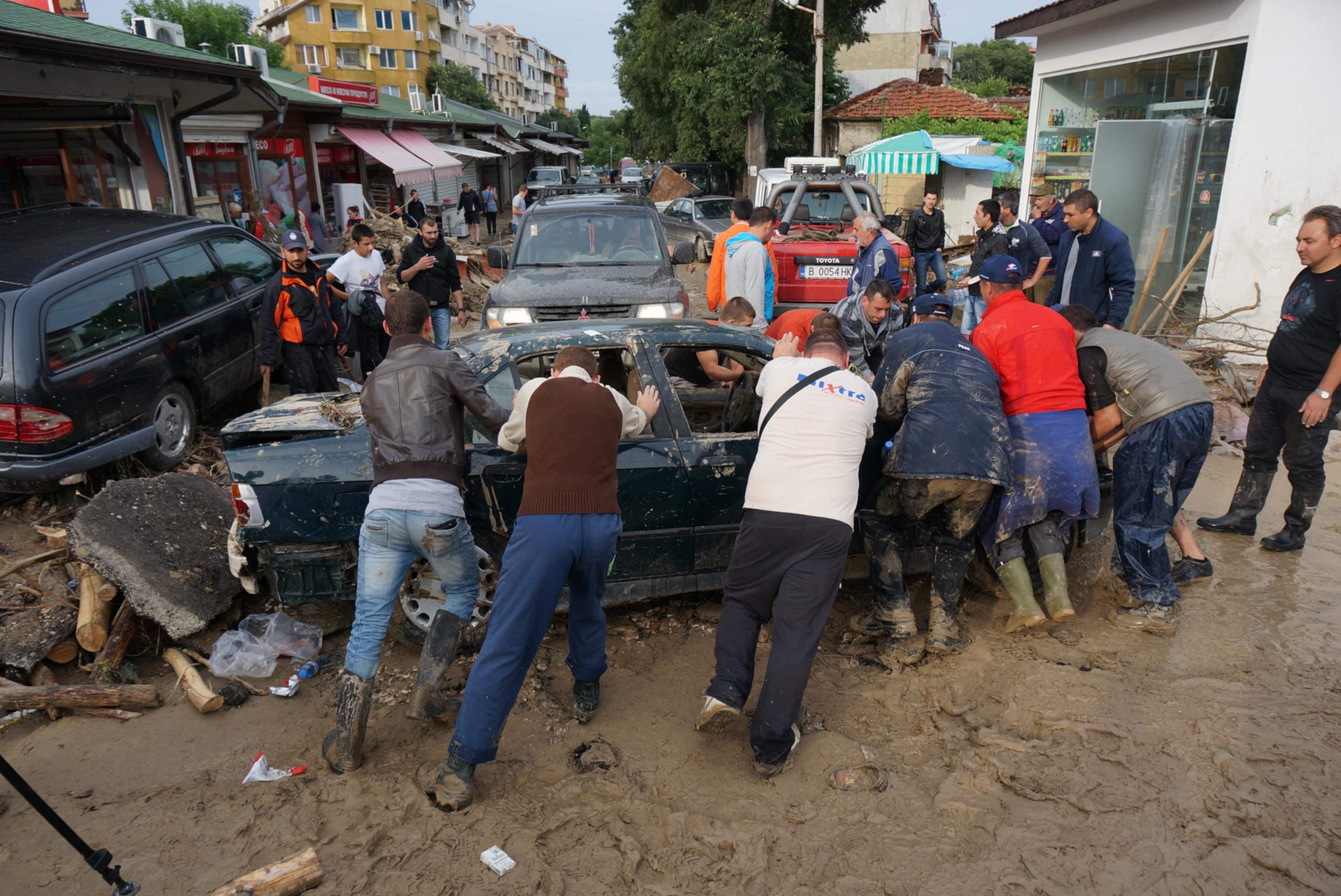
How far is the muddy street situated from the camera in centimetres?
282

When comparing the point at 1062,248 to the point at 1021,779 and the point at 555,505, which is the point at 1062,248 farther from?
the point at 555,505

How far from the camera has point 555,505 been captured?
3127mm

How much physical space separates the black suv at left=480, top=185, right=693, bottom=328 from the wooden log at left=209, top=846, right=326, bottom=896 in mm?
4957

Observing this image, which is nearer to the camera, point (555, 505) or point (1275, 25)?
point (555, 505)

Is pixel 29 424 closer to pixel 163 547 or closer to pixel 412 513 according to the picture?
pixel 163 547

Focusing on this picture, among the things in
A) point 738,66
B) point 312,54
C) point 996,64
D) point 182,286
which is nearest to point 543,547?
point 182,286

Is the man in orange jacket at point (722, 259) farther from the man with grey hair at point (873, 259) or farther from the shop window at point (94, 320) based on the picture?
the shop window at point (94, 320)

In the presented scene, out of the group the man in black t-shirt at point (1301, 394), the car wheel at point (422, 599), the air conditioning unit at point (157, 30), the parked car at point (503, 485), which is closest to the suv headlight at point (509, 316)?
the parked car at point (503, 485)

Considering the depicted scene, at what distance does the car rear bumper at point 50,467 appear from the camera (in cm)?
481

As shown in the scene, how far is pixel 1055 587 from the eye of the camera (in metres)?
4.13

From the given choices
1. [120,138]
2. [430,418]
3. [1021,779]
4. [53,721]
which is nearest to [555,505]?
[430,418]

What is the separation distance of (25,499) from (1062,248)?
842 centimetres

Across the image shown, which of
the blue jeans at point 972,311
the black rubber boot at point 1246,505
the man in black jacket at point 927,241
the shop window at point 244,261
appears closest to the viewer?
the black rubber boot at point 1246,505

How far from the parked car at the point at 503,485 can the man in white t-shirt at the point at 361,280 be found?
314 centimetres
